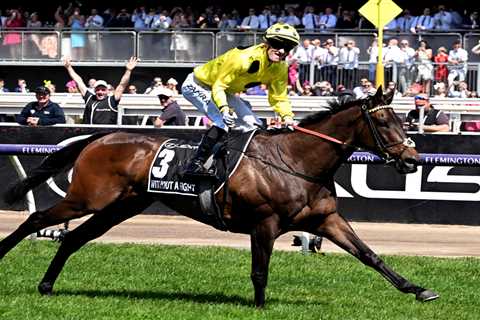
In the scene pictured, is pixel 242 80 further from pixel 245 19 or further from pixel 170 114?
pixel 245 19

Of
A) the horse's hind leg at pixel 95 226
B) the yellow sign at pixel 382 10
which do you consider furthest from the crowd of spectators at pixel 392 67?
the horse's hind leg at pixel 95 226

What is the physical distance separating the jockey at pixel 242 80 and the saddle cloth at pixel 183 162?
9cm

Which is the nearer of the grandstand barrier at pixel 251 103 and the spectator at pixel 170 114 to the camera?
the spectator at pixel 170 114

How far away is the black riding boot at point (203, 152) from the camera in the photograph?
8.43m

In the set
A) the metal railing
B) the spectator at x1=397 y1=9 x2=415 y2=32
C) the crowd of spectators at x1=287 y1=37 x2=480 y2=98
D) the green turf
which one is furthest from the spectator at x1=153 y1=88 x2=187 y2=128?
the spectator at x1=397 y1=9 x2=415 y2=32

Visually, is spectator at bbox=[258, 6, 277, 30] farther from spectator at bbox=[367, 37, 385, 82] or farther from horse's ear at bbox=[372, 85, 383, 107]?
horse's ear at bbox=[372, 85, 383, 107]

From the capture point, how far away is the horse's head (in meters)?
8.06

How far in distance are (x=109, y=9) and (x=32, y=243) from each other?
57.2 feet

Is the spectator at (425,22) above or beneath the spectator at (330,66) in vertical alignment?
above

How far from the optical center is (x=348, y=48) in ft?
70.7

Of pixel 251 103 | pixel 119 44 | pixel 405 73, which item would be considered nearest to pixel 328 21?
pixel 405 73

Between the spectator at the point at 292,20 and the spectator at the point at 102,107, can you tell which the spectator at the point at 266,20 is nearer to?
the spectator at the point at 292,20

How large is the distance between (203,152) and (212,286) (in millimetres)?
1271

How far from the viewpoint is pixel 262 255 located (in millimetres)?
8164
